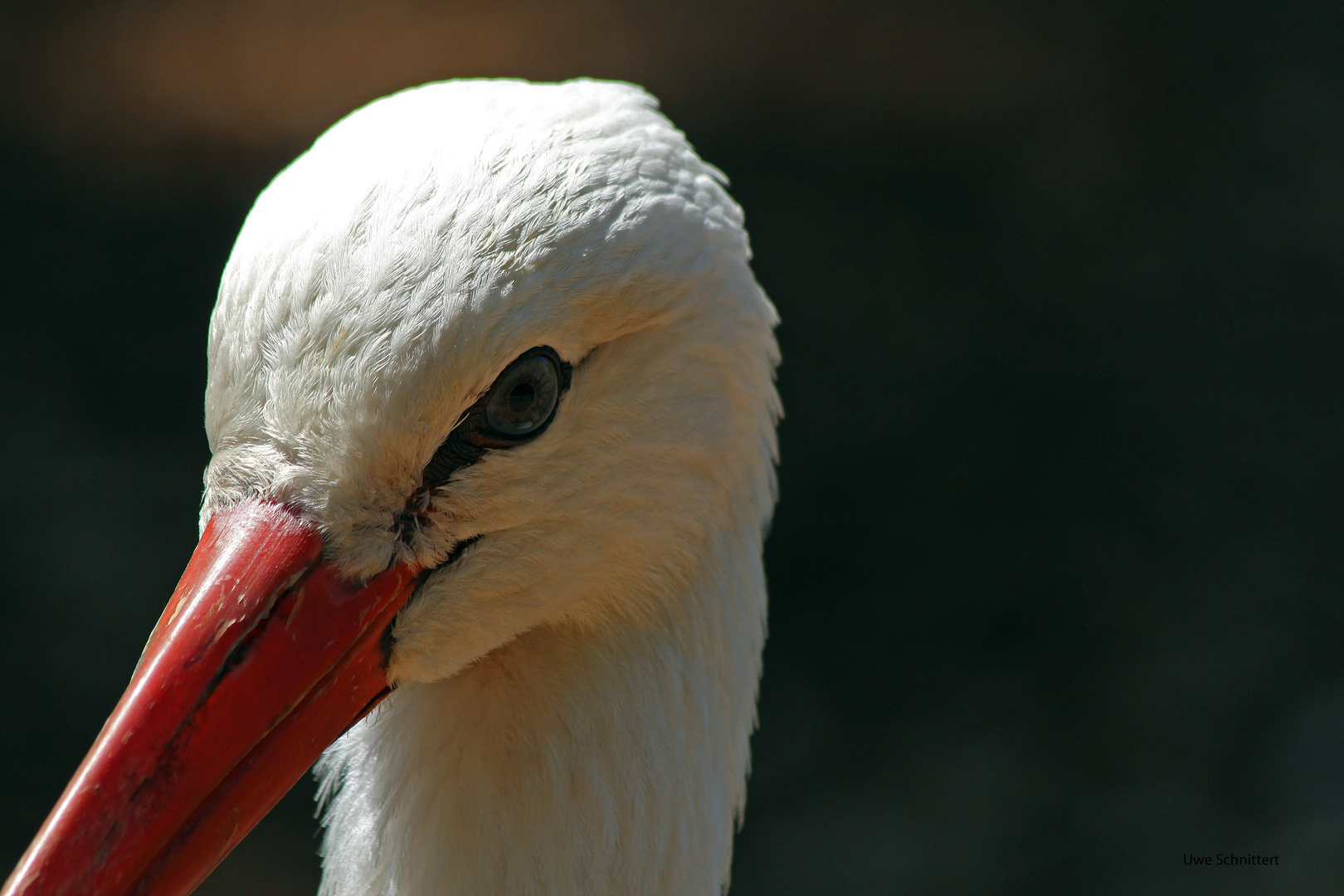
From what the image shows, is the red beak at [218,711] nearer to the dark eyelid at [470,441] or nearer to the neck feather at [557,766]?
the dark eyelid at [470,441]

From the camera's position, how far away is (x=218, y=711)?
142 centimetres

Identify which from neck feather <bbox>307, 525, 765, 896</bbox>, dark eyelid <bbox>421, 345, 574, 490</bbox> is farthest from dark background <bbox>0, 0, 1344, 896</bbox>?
dark eyelid <bbox>421, 345, 574, 490</bbox>

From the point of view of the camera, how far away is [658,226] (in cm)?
168

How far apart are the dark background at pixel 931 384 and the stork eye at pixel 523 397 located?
3.18 metres

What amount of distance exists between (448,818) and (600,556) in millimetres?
448

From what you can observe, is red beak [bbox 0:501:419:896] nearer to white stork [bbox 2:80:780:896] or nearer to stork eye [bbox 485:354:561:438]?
white stork [bbox 2:80:780:896]

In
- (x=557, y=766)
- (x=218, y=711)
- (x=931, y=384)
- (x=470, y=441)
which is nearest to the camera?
(x=218, y=711)

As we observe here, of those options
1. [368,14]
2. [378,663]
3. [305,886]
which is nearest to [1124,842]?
[305,886]

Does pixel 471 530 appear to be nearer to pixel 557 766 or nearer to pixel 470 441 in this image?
pixel 470 441

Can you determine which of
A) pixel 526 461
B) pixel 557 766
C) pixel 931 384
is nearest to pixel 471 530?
pixel 526 461

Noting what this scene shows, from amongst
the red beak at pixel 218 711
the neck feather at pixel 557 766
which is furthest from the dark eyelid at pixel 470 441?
the neck feather at pixel 557 766

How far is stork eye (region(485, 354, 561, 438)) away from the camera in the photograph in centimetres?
157

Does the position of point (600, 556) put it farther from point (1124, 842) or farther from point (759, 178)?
point (759, 178)

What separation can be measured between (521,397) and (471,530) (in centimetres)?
19
